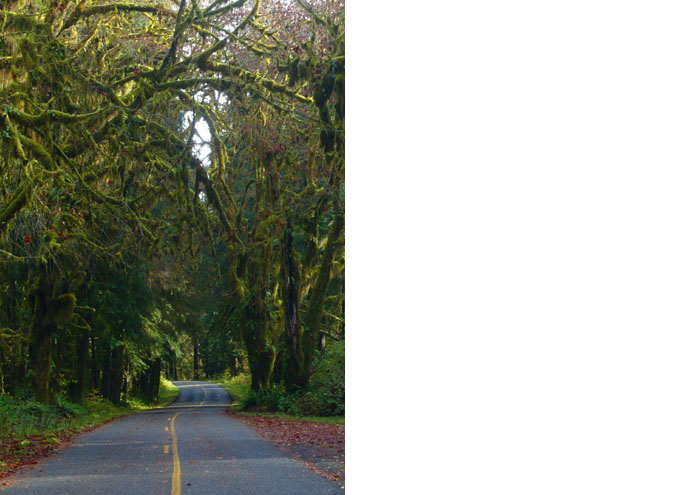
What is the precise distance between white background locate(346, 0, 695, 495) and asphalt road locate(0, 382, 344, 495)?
2.03 meters

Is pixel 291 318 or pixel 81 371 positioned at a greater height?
pixel 291 318

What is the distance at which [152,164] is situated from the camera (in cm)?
750

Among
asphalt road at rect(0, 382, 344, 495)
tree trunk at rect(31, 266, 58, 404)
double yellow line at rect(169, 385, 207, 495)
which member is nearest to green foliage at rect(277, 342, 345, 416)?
asphalt road at rect(0, 382, 344, 495)

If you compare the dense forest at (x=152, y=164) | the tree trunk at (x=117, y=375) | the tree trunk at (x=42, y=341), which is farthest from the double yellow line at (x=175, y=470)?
the tree trunk at (x=117, y=375)

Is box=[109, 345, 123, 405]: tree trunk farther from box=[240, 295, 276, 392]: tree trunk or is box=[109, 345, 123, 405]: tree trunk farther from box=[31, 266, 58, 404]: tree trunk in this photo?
box=[240, 295, 276, 392]: tree trunk

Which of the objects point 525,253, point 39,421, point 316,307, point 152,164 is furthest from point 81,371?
point 525,253

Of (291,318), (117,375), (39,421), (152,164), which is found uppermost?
(152,164)

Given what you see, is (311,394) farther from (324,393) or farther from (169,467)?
(169,467)

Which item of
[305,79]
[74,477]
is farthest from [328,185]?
[74,477]

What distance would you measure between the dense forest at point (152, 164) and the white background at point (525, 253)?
105 inches

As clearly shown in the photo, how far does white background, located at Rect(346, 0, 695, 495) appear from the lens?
7.95 ft

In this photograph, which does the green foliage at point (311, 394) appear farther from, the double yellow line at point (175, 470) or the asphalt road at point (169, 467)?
the double yellow line at point (175, 470)

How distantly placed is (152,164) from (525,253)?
553 centimetres

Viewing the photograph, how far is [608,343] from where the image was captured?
8.21 feet
